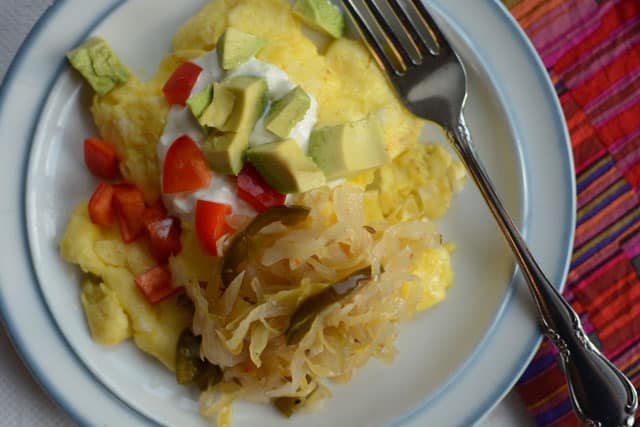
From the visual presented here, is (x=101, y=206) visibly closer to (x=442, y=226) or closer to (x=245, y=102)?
(x=245, y=102)

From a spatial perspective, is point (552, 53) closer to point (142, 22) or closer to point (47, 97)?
point (142, 22)

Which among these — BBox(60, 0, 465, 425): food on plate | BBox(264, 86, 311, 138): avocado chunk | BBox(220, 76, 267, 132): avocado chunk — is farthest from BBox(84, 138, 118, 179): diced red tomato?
BBox(264, 86, 311, 138): avocado chunk

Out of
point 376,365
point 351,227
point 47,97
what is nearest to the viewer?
point 351,227

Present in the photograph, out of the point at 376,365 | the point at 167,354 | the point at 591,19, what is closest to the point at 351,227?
the point at 376,365

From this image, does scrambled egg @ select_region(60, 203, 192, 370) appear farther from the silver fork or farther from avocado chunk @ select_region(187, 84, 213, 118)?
the silver fork

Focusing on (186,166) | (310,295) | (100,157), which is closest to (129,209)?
(100,157)

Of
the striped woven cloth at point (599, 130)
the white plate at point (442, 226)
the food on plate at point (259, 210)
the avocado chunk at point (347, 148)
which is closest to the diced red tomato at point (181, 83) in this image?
the food on plate at point (259, 210)

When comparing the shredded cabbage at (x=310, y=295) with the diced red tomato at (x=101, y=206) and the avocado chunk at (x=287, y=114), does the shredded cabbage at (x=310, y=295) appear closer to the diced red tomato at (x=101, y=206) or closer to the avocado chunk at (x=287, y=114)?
the avocado chunk at (x=287, y=114)
